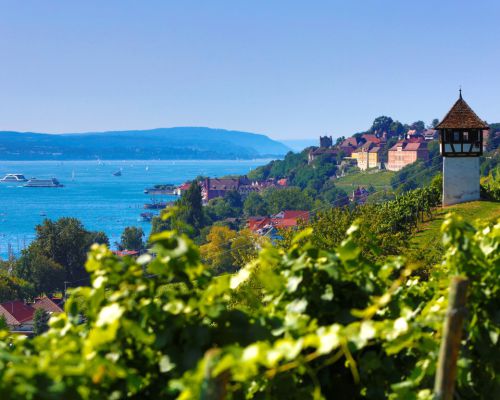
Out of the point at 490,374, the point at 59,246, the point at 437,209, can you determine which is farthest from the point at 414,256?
the point at 59,246

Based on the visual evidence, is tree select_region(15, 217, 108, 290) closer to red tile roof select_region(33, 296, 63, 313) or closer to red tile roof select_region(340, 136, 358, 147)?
red tile roof select_region(33, 296, 63, 313)

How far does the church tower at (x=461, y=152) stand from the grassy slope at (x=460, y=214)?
0.75 meters

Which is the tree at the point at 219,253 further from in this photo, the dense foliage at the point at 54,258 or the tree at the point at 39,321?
the dense foliage at the point at 54,258

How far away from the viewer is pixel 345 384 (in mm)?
2588

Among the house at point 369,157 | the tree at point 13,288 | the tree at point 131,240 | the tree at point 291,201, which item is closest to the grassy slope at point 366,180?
the house at point 369,157

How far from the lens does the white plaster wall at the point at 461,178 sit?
1094 inches

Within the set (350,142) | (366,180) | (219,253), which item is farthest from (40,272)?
(350,142)

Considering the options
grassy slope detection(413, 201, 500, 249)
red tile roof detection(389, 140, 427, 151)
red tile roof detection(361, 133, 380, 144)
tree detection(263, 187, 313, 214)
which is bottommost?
tree detection(263, 187, 313, 214)

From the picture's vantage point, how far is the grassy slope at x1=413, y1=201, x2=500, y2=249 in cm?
2413

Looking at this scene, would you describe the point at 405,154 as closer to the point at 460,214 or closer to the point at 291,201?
the point at 291,201

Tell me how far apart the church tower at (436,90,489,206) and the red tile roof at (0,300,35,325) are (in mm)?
31985

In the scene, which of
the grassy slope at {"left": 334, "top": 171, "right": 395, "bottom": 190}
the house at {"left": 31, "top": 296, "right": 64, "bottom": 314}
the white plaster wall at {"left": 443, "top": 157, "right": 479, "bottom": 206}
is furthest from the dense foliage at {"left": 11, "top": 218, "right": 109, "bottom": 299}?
the grassy slope at {"left": 334, "top": 171, "right": 395, "bottom": 190}

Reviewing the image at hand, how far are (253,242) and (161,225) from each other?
36.1 meters

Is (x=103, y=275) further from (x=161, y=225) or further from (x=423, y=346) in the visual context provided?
(x=161, y=225)
